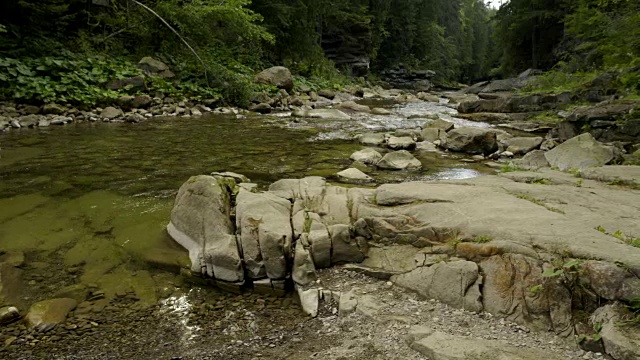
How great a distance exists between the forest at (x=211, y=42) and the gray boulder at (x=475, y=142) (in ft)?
8.52

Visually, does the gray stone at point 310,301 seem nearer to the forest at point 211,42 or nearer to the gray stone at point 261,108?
the forest at point 211,42

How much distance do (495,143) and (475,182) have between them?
14.2ft

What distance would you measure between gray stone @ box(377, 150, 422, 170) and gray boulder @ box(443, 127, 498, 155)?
6.46 feet

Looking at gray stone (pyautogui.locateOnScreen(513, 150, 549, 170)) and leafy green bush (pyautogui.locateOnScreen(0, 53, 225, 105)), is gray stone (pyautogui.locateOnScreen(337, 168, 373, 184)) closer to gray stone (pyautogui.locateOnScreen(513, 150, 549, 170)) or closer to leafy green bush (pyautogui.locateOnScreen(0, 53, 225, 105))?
gray stone (pyautogui.locateOnScreen(513, 150, 549, 170))

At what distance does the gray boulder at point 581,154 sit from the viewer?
21.6ft

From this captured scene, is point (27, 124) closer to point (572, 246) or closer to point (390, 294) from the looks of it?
point (390, 294)

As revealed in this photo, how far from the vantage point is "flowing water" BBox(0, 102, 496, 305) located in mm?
3629

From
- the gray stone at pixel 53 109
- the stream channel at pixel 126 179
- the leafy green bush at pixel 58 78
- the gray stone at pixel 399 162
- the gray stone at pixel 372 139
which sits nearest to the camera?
the stream channel at pixel 126 179

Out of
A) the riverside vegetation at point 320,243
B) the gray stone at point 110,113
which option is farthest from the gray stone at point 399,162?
the gray stone at point 110,113

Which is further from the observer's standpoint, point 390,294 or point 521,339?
point 390,294

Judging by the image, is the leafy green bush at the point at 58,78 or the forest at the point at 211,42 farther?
the forest at the point at 211,42

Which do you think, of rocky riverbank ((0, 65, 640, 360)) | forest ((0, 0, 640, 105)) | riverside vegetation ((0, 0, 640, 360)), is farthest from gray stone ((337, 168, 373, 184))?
forest ((0, 0, 640, 105))

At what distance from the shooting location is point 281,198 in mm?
Answer: 4301

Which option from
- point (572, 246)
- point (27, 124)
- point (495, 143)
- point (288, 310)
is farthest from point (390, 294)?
point (27, 124)
